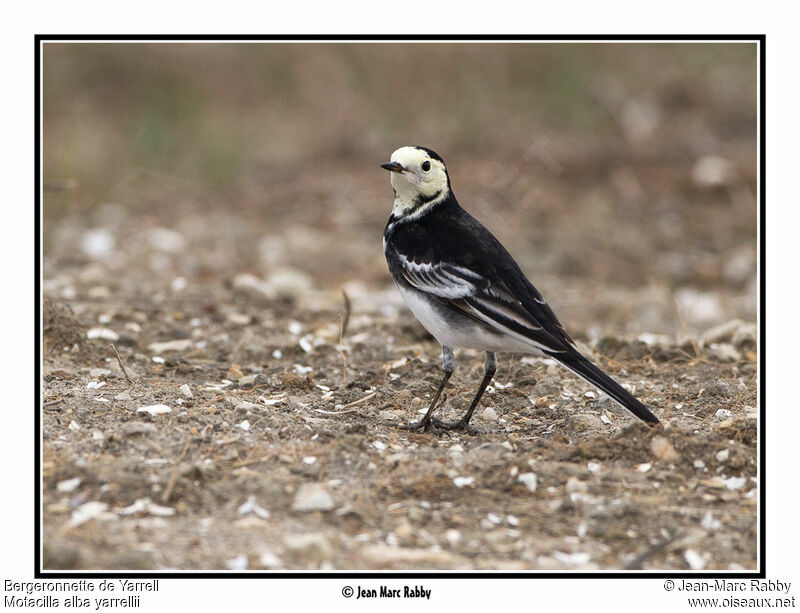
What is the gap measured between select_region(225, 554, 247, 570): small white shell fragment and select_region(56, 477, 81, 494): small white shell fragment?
987 millimetres

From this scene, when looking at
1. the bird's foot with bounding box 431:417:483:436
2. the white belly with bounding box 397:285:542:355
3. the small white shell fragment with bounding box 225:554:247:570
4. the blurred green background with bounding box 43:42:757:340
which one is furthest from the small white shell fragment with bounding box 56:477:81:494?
the blurred green background with bounding box 43:42:757:340

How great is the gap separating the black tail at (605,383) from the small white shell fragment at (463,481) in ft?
2.75

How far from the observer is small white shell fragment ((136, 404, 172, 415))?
5312mm

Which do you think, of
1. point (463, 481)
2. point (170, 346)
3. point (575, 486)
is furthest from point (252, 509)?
point (170, 346)

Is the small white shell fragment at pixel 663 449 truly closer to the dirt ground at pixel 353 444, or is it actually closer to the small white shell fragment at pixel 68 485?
the dirt ground at pixel 353 444

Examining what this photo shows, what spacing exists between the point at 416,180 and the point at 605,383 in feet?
6.11

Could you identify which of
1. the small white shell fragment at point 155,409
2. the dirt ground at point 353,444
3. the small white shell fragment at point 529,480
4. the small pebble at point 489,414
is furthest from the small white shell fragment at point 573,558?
the small white shell fragment at point 155,409

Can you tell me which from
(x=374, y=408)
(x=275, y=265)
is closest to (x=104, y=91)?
(x=275, y=265)

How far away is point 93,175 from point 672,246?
6911 mm

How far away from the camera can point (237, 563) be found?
3.90m

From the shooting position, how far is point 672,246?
1102 cm

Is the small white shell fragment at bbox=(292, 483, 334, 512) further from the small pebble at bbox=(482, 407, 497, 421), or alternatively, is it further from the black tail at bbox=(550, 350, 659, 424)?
the small pebble at bbox=(482, 407, 497, 421)

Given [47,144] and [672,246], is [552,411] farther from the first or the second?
[47,144]

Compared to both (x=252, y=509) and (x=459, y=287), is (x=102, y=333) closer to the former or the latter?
(x=459, y=287)
